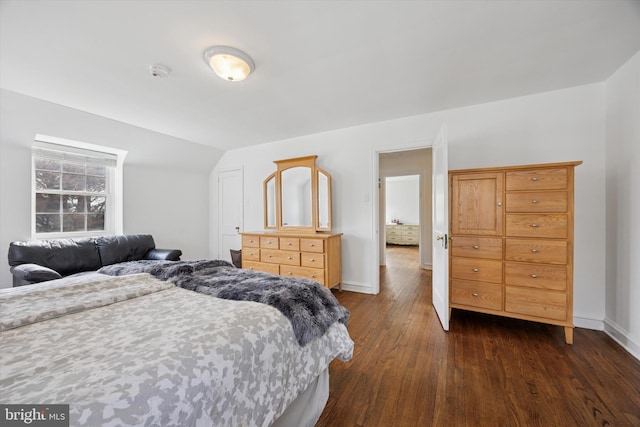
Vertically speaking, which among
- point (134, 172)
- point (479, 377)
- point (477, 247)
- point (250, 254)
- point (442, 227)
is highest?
point (134, 172)

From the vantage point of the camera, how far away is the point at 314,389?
4.41 ft

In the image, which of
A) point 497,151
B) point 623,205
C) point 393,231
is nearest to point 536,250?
point 623,205

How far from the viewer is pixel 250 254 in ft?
12.0

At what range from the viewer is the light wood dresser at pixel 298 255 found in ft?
10.3

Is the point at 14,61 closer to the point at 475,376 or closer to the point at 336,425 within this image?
the point at 336,425

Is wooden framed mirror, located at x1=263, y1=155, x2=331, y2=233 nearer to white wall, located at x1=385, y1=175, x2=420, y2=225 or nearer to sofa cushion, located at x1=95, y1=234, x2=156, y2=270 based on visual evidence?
sofa cushion, located at x1=95, y1=234, x2=156, y2=270

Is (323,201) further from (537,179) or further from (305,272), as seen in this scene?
(537,179)

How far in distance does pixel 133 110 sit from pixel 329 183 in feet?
8.23

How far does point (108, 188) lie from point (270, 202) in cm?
253

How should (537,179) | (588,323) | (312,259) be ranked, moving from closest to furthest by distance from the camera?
1. (537,179)
2. (588,323)
3. (312,259)

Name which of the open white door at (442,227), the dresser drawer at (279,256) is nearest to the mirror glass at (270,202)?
the dresser drawer at (279,256)

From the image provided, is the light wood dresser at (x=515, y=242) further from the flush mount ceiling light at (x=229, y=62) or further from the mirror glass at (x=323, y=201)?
the flush mount ceiling light at (x=229, y=62)

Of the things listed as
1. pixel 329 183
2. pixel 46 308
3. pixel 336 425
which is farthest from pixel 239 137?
pixel 336 425

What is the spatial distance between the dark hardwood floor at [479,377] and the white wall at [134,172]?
376cm
